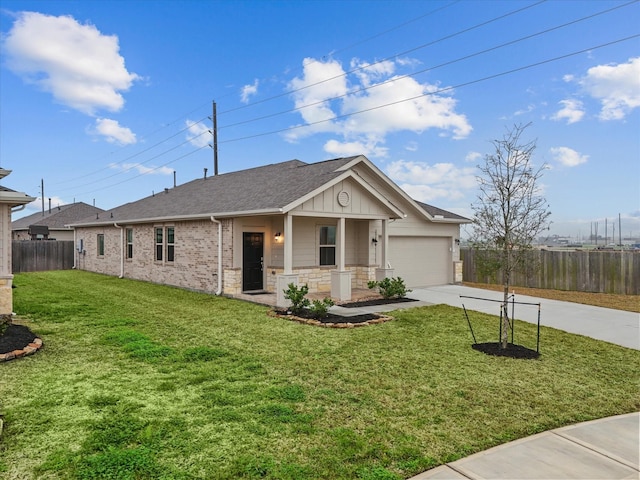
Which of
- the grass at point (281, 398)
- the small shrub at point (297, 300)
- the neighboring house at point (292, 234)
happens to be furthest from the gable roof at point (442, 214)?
the grass at point (281, 398)

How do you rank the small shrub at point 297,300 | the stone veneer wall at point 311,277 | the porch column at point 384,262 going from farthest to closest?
1. the porch column at point 384,262
2. the stone veneer wall at point 311,277
3. the small shrub at point 297,300

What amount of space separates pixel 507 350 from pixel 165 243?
512 inches

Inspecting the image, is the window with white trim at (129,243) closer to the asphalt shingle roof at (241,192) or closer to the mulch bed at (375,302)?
the asphalt shingle roof at (241,192)

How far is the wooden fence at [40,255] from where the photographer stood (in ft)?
72.9

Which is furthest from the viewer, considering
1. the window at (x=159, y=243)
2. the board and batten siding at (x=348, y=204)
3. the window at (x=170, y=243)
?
the window at (x=159, y=243)

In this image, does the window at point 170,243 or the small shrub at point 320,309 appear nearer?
the small shrub at point 320,309

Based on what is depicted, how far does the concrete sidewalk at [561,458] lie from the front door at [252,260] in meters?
10.5

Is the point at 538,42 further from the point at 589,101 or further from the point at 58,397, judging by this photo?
the point at 58,397

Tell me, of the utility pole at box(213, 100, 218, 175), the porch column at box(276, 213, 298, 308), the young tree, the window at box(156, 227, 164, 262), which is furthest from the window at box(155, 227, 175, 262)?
the young tree

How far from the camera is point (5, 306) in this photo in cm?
838

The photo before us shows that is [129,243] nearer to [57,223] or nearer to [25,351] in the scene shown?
[25,351]

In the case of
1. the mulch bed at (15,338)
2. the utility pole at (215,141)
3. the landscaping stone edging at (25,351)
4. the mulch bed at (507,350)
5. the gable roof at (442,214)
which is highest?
the utility pole at (215,141)

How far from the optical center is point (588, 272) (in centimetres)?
1582

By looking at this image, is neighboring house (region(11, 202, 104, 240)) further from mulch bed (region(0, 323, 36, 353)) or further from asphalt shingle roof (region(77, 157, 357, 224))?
mulch bed (region(0, 323, 36, 353))
